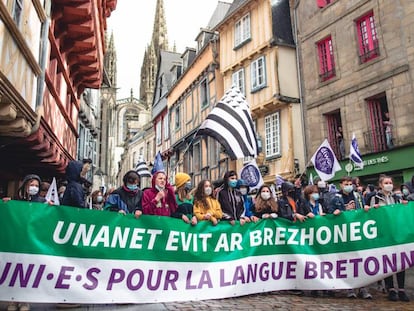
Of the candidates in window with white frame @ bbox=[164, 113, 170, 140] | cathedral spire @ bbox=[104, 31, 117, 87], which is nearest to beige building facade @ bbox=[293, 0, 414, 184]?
window with white frame @ bbox=[164, 113, 170, 140]

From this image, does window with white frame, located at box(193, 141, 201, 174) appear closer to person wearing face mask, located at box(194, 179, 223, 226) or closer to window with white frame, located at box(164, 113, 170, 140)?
window with white frame, located at box(164, 113, 170, 140)

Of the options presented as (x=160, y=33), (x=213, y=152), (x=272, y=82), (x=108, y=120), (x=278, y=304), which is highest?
(x=160, y=33)

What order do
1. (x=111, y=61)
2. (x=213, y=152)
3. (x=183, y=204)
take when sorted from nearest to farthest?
1. (x=183, y=204)
2. (x=213, y=152)
3. (x=111, y=61)

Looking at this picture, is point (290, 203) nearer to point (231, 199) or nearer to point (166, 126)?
point (231, 199)

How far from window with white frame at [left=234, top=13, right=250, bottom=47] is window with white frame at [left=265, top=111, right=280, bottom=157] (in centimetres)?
Result: 435

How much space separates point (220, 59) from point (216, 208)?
16.8 metres

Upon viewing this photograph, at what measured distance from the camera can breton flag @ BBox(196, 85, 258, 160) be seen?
8.13m

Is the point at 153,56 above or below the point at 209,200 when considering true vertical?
above

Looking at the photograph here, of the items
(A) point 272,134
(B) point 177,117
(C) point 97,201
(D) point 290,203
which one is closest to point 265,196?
(D) point 290,203

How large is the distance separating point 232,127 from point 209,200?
2420 millimetres

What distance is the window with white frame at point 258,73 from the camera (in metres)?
18.1

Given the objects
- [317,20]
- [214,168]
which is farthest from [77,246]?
[214,168]

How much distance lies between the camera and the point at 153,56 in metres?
91.1

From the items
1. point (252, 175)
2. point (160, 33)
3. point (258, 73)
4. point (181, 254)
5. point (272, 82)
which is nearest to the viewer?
point (181, 254)
